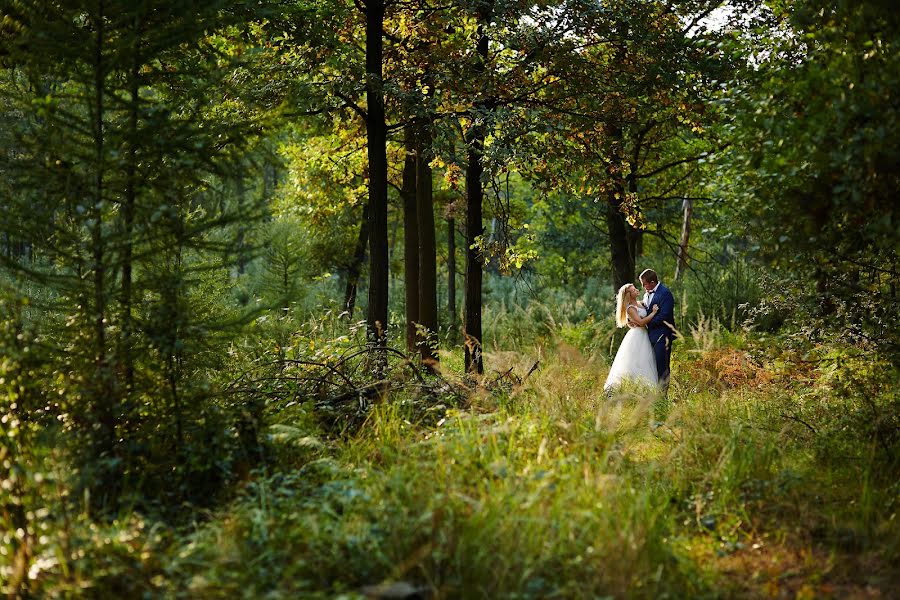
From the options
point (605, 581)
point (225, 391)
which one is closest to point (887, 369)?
point (605, 581)

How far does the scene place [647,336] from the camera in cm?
1088

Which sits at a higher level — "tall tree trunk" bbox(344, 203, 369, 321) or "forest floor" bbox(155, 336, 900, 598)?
"tall tree trunk" bbox(344, 203, 369, 321)

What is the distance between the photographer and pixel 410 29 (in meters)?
11.0

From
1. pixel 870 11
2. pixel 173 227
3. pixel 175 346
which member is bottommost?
pixel 175 346

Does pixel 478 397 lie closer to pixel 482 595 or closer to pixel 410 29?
pixel 482 595

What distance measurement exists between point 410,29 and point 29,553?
359 inches

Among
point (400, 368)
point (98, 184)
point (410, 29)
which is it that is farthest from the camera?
point (410, 29)

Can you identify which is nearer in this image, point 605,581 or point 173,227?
point 605,581

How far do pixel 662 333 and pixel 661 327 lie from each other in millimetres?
151

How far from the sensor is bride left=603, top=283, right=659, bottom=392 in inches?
419

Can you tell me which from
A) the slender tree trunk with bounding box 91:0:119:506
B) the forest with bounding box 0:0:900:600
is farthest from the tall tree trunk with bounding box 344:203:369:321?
the slender tree trunk with bounding box 91:0:119:506

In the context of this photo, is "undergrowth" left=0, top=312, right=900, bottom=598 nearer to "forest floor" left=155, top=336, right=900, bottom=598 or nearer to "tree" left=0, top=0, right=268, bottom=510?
"forest floor" left=155, top=336, right=900, bottom=598

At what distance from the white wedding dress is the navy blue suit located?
0.08 meters

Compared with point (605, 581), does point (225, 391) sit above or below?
above
